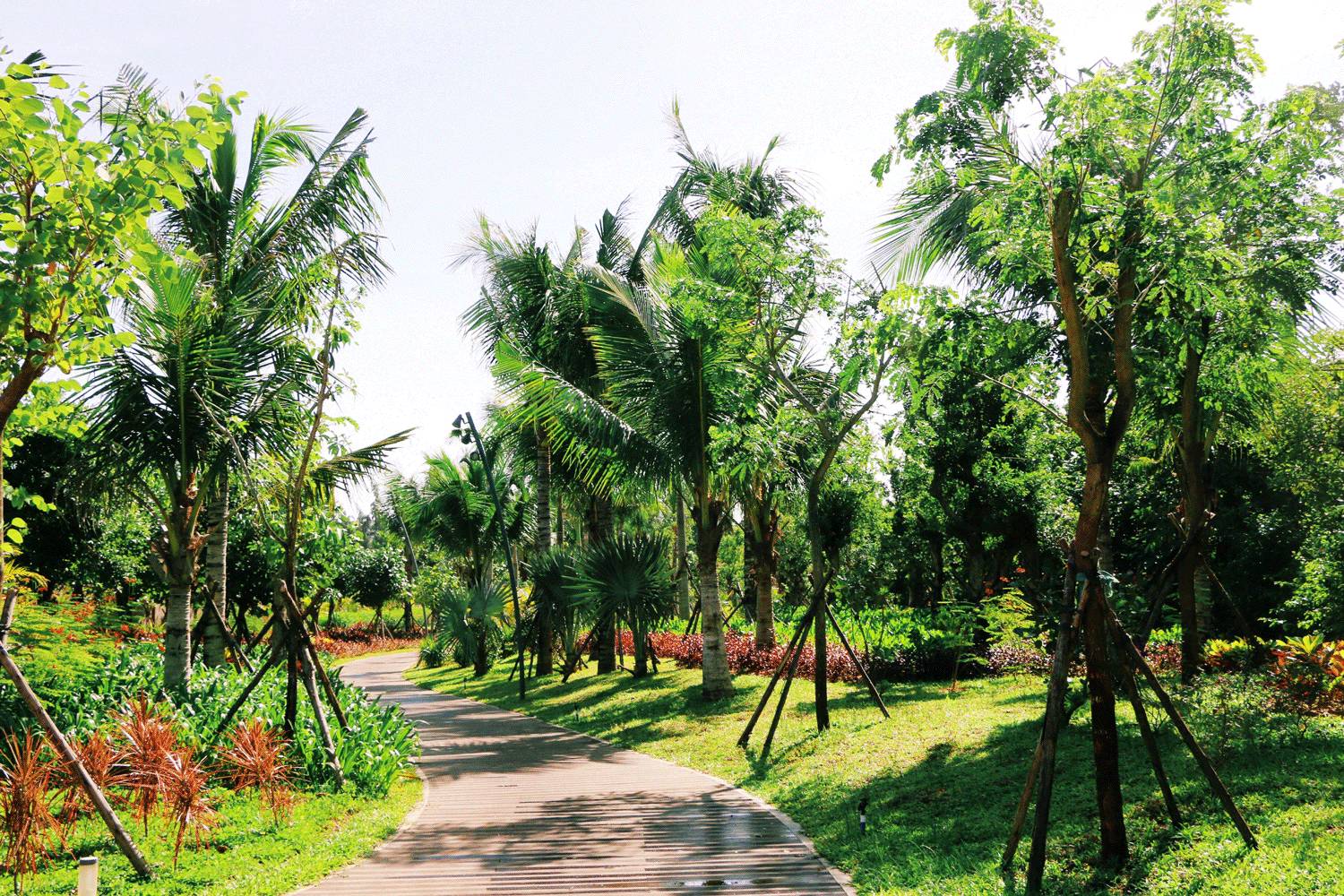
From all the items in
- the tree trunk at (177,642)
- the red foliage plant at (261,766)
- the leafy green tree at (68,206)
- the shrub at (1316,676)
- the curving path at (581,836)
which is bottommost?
the curving path at (581,836)

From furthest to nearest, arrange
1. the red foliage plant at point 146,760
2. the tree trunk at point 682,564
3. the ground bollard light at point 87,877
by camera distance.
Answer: the tree trunk at point 682,564
the red foliage plant at point 146,760
the ground bollard light at point 87,877

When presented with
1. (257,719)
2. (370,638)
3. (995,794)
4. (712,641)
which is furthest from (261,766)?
(370,638)

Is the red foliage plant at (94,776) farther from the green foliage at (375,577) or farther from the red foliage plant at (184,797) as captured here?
the green foliage at (375,577)

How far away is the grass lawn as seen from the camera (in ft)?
18.7

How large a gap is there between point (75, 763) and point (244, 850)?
4.96 feet

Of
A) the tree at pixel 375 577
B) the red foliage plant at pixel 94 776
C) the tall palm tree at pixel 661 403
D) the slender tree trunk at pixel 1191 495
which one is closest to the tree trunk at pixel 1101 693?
the slender tree trunk at pixel 1191 495

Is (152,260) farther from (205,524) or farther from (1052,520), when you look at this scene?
(1052,520)

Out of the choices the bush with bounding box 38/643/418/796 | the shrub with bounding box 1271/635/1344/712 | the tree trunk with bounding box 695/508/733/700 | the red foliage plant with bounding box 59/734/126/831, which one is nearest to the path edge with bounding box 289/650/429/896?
the bush with bounding box 38/643/418/796

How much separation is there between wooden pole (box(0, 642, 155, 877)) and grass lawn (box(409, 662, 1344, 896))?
4.81 meters

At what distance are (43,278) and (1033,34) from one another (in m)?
6.83

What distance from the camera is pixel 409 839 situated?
7.82 m

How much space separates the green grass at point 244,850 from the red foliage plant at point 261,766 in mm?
130

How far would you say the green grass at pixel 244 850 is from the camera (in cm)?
619

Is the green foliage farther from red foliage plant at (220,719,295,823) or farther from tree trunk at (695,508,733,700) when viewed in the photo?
red foliage plant at (220,719,295,823)
